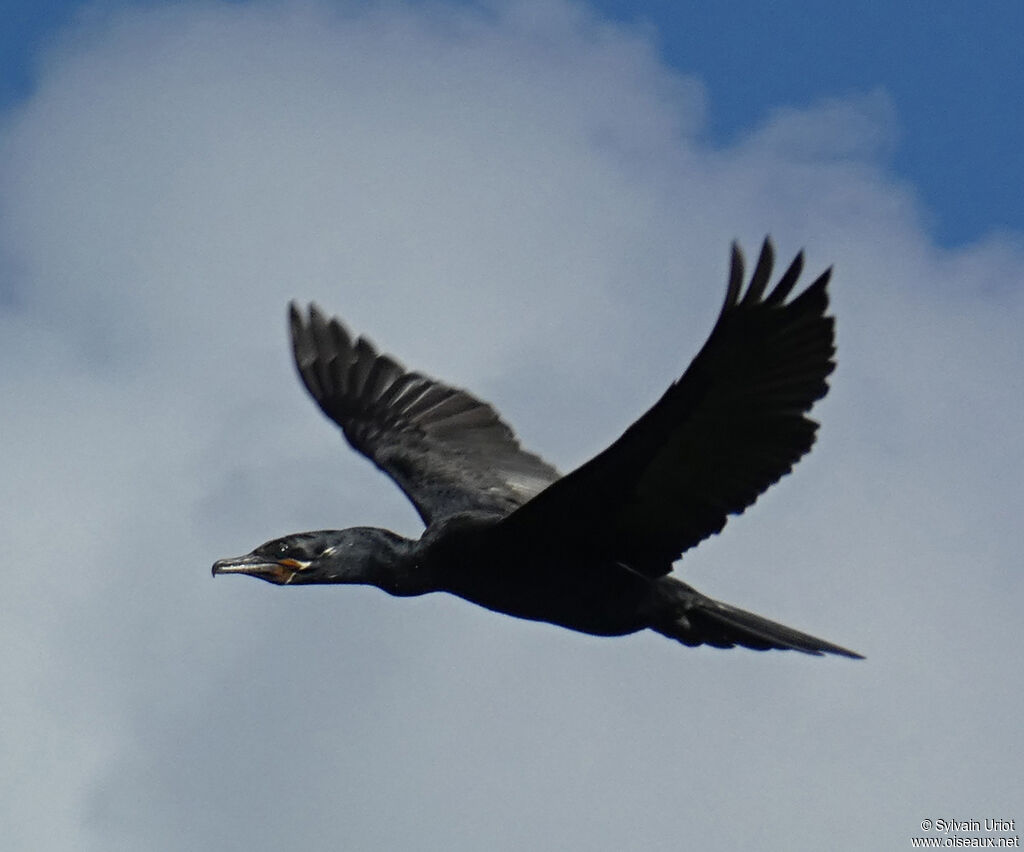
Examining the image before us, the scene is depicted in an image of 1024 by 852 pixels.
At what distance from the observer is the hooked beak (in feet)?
35.0

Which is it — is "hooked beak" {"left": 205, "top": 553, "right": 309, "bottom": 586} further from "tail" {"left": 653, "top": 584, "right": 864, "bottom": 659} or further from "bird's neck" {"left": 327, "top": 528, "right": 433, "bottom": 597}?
"tail" {"left": 653, "top": 584, "right": 864, "bottom": 659}

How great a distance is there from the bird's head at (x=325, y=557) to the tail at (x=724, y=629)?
4.86 ft

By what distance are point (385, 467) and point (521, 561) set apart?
102 inches

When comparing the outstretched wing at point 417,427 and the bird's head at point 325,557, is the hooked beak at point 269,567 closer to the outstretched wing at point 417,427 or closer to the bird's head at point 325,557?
the bird's head at point 325,557

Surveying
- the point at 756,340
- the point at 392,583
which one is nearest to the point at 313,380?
the point at 392,583

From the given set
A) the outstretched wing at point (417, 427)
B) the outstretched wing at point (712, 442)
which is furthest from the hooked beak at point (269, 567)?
the outstretched wing at point (712, 442)

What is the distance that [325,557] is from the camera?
10766 millimetres

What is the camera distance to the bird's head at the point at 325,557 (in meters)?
10.7

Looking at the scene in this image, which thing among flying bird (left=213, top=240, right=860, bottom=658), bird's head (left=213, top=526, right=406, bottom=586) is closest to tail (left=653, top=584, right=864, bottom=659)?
flying bird (left=213, top=240, right=860, bottom=658)

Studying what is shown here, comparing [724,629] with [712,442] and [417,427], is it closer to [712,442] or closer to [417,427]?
[712,442]

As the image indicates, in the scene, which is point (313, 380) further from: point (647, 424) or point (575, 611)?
point (647, 424)

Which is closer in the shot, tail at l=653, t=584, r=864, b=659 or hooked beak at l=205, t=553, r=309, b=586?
tail at l=653, t=584, r=864, b=659

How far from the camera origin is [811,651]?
33.4 ft

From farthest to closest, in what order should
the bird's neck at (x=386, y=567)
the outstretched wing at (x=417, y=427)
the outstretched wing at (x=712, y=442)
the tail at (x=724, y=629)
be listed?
the outstretched wing at (x=417, y=427) → the bird's neck at (x=386, y=567) → the tail at (x=724, y=629) → the outstretched wing at (x=712, y=442)
